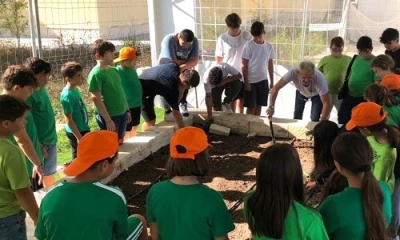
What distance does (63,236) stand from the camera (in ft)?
7.20

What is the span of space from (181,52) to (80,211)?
4.38 meters

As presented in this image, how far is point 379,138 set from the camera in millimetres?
2781

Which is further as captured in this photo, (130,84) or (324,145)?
(130,84)

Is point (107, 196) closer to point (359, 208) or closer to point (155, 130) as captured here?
point (359, 208)

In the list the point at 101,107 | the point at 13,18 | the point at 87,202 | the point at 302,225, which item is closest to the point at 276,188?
the point at 302,225

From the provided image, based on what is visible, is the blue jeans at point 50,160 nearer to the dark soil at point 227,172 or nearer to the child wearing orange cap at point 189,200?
the dark soil at point 227,172

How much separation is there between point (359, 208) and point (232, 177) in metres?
2.61

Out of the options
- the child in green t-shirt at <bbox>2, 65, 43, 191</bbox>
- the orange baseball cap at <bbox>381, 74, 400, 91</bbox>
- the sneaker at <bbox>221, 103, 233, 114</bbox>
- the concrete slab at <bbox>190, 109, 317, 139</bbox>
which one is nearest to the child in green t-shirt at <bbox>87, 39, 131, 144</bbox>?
the child in green t-shirt at <bbox>2, 65, 43, 191</bbox>

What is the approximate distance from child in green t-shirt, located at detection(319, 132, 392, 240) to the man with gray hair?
2.87 meters

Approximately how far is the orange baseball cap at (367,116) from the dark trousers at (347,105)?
114 inches

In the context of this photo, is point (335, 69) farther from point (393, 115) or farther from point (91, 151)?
point (91, 151)

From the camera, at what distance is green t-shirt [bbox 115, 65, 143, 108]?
5316 millimetres

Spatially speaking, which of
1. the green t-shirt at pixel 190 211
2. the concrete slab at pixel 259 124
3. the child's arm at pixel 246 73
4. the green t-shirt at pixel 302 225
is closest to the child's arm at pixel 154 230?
the green t-shirt at pixel 190 211

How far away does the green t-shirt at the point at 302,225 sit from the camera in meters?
2.03
